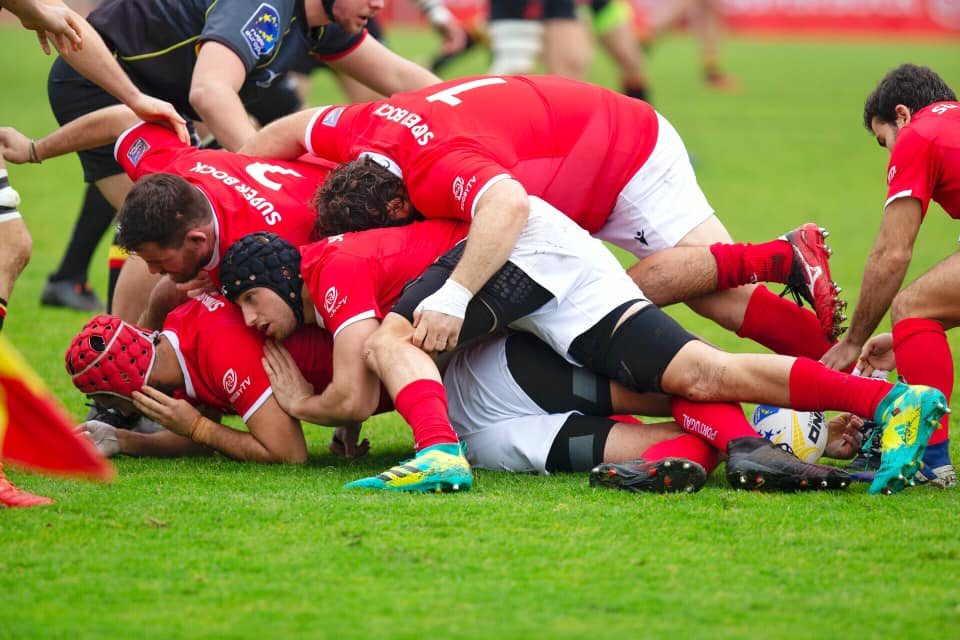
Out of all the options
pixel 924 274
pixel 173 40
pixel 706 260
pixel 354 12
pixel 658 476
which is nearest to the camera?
pixel 658 476

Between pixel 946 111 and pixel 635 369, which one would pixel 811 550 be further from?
pixel 946 111

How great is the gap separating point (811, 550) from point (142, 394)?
2207 mm

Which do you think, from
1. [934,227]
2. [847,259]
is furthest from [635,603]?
[934,227]

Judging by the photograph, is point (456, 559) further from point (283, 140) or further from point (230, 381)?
point (283, 140)

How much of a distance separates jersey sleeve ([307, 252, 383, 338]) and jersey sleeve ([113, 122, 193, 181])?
1.18 m

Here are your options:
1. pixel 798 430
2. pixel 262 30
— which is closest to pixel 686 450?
pixel 798 430

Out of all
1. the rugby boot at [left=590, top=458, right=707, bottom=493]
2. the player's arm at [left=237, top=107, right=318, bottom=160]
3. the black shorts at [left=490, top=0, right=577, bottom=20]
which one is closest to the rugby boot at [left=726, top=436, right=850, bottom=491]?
the rugby boot at [left=590, top=458, right=707, bottom=493]

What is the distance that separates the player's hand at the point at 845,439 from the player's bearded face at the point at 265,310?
73.1 inches

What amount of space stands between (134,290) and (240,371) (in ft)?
4.00

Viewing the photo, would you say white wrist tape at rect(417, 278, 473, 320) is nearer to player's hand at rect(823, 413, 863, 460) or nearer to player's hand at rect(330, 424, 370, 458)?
player's hand at rect(330, 424, 370, 458)

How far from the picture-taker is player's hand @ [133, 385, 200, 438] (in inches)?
171

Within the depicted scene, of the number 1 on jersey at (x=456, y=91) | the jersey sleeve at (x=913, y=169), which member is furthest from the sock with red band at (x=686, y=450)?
the number 1 on jersey at (x=456, y=91)

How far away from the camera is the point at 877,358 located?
464cm

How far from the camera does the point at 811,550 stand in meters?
3.35
